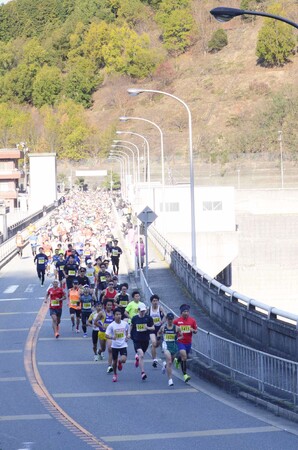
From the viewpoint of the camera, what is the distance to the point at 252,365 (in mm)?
16984

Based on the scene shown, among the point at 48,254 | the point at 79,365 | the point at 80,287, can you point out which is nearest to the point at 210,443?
the point at 79,365

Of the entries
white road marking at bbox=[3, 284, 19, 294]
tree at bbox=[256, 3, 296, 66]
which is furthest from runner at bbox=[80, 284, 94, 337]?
tree at bbox=[256, 3, 296, 66]

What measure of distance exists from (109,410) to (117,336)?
8.92 feet

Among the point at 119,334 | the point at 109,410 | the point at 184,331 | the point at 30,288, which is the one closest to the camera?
the point at 109,410

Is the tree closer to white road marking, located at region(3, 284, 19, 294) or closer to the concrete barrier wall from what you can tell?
white road marking, located at region(3, 284, 19, 294)

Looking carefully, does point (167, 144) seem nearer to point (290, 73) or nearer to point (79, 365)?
point (290, 73)

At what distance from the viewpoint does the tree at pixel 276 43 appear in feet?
607

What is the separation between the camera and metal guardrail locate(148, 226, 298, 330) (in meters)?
18.9

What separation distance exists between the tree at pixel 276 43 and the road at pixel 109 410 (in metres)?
166

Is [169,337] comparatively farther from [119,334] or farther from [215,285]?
[215,285]

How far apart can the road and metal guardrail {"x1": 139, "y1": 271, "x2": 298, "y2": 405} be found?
42 cm

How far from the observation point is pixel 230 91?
18350 centimetres

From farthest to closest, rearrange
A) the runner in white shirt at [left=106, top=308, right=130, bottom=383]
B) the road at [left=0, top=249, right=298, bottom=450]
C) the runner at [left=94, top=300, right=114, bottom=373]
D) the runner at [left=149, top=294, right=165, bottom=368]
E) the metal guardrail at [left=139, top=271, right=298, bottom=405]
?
the runner at [left=94, top=300, right=114, bottom=373] → the runner at [left=149, top=294, right=165, bottom=368] → the runner in white shirt at [left=106, top=308, right=130, bottom=383] → the metal guardrail at [left=139, top=271, right=298, bottom=405] → the road at [left=0, top=249, right=298, bottom=450]

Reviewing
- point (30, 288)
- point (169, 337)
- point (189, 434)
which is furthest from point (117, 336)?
point (30, 288)
